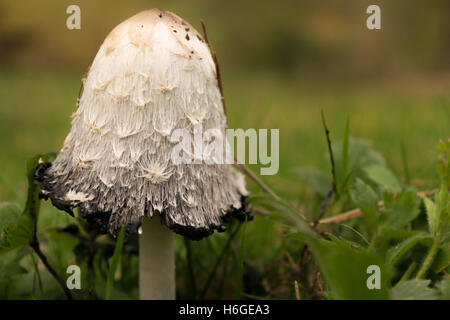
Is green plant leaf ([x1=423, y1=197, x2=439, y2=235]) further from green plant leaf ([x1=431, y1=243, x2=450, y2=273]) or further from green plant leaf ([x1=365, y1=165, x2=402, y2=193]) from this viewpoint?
green plant leaf ([x1=365, y1=165, x2=402, y2=193])

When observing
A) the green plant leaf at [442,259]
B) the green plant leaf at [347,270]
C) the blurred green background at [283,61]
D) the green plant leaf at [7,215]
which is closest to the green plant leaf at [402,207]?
the green plant leaf at [442,259]

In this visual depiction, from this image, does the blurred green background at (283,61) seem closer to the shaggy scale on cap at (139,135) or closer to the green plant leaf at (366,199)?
the green plant leaf at (366,199)

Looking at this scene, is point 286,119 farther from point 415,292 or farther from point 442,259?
point 415,292

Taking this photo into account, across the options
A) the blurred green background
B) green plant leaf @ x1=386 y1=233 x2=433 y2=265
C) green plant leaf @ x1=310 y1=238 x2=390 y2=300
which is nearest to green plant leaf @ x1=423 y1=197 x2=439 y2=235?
green plant leaf @ x1=386 y1=233 x2=433 y2=265

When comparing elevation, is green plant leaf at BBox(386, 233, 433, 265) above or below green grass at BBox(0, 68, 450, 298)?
below

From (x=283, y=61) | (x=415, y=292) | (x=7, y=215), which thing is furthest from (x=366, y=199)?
(x=283, y=61)
